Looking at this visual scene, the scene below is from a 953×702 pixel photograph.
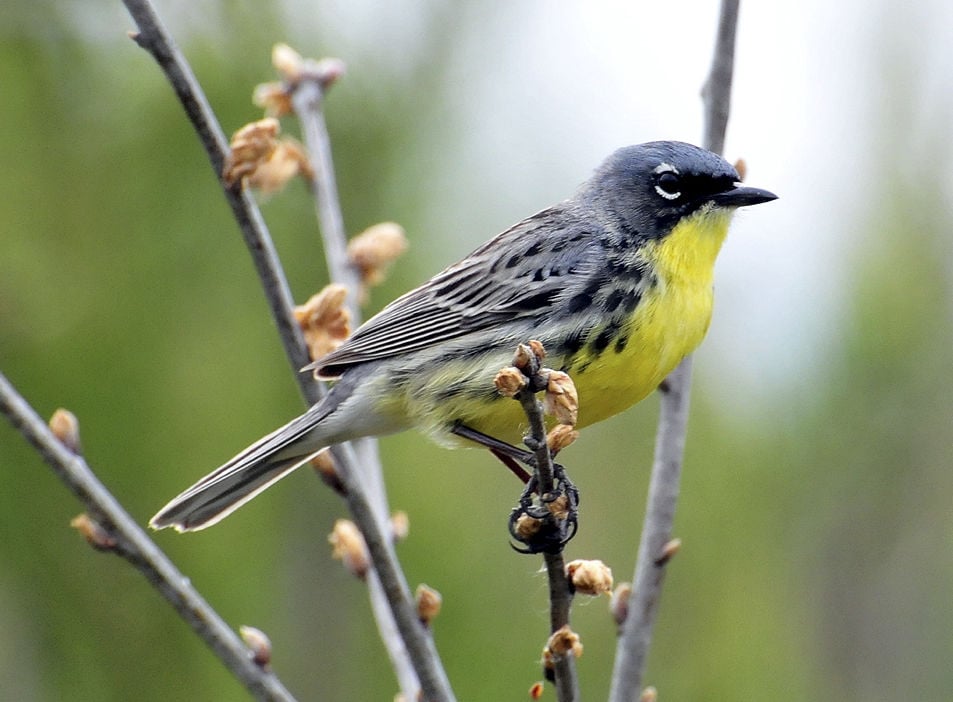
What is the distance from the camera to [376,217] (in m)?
4.38

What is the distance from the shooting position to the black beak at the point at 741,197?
383 cm

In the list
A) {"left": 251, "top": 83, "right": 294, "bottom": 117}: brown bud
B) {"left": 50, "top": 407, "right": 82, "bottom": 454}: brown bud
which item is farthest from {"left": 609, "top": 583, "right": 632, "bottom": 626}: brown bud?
{"left": 251, "top": 83, "right": 294, "bottom": 117}: brown bud

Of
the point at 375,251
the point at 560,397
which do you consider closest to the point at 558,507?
the point at 560,397

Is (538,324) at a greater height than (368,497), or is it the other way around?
(538,324)

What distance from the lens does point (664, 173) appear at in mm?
4117

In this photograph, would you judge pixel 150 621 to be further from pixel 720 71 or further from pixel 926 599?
pixel 926 599

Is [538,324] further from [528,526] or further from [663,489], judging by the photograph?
[528,526]

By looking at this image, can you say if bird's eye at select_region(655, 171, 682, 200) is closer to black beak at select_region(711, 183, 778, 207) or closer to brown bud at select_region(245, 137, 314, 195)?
black beak at select_region(711, 183, 778, 207)

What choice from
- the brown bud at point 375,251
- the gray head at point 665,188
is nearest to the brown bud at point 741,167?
the gray head at point 665,188

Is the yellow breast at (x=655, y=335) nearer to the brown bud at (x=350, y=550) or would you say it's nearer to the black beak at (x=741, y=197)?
the black beak at (x=741, y=197)

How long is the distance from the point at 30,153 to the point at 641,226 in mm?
1973

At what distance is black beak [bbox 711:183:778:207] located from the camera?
383cm

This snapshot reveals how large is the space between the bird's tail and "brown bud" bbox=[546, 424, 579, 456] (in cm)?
103

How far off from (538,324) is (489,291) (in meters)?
0.30
